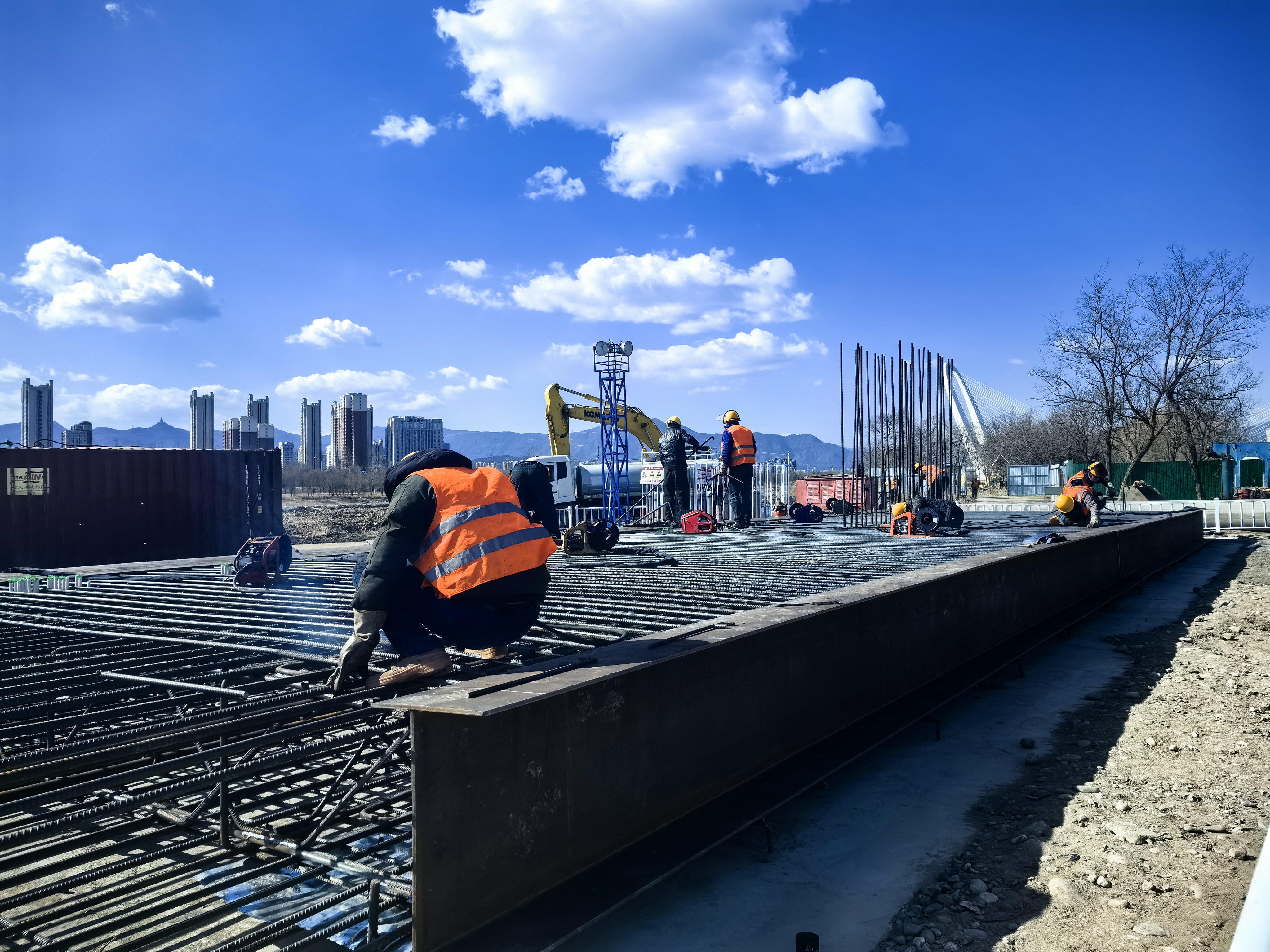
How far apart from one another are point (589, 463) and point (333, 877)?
26.1 meters

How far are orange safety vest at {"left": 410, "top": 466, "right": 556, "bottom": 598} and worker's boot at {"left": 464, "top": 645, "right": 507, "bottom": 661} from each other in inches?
17.4

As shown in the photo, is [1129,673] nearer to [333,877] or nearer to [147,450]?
[333,877]

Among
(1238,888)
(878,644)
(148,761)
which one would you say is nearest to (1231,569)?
(878,644)

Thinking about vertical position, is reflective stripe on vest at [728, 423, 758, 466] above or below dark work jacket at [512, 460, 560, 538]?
above

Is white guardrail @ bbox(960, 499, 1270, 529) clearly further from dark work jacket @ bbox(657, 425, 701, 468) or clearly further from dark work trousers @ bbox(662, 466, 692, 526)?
dark work jacket @ bbox(657, 425, 701, 468)

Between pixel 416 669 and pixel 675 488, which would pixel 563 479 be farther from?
pixel 416 669

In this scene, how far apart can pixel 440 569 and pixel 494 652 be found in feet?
2.02

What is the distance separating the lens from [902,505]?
12344mm

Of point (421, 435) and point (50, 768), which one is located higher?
point (421, 435)

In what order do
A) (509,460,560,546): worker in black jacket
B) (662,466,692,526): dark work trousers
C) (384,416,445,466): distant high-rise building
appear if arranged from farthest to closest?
(384,416,445,466): distant high-rise building < (662,466,692,526): dark work trousers < (509,460,560,546): worker in black jacket

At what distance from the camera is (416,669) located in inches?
141

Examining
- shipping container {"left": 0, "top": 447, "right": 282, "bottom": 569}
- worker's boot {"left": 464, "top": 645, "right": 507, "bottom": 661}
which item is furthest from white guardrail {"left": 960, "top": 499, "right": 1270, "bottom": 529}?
worker's boot {"left": 464, "top": 645, "right": 507, "bottom": 661}

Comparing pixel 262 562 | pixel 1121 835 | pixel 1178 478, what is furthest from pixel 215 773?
pixel 1178 478

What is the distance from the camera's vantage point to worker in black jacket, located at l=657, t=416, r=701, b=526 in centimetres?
1460
